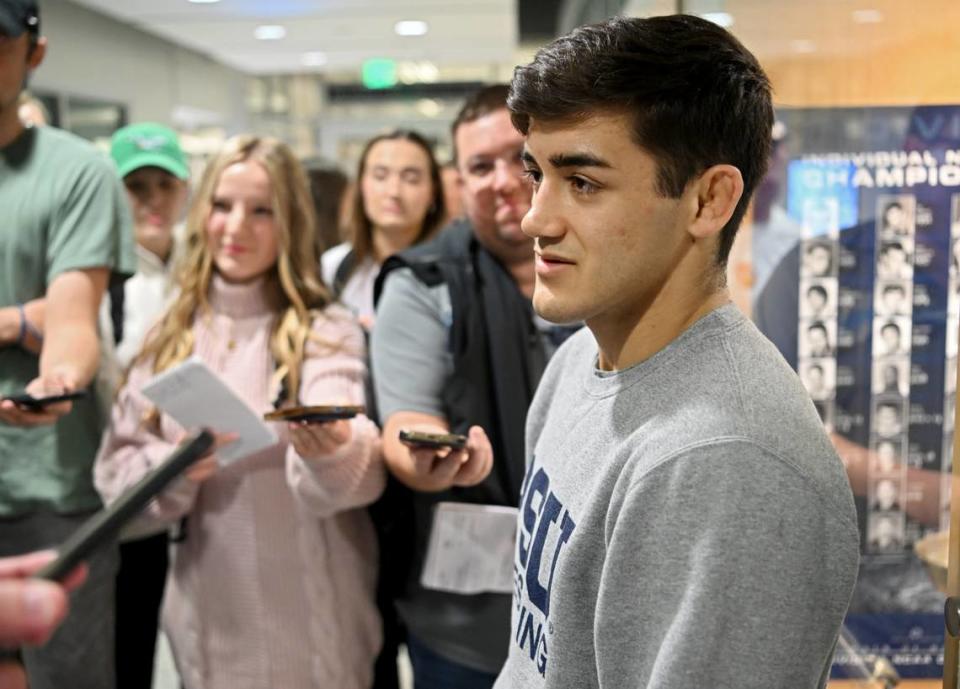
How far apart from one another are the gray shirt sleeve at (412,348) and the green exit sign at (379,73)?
8917mm

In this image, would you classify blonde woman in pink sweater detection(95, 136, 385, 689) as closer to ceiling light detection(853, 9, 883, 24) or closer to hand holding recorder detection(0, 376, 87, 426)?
hand holding recorder detection(0, 376, 87, 426)

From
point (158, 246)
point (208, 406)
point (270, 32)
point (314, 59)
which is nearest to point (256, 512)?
point (208, 406)

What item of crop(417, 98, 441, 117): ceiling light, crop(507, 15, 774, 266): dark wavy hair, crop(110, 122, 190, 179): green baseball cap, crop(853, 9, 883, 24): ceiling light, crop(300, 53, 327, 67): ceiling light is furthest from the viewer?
crop(417, 98, 441, 117): ceiling light

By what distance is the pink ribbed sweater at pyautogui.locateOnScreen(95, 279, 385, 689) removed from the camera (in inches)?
73.9

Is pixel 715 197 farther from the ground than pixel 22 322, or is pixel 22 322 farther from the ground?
pixel 715 197

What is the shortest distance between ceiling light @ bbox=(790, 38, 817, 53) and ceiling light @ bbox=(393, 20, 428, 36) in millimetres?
6612

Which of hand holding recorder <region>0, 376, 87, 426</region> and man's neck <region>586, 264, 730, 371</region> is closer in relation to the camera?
man's neck <region>586, 264, 730, 371</region>

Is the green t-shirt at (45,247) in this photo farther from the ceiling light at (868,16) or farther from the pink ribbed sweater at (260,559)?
the ceiling light at (868,16)

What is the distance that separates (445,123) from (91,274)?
8317 millimetres

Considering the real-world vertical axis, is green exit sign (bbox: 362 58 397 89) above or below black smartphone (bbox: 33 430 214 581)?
above

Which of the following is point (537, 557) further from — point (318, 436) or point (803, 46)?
point (803, 46)

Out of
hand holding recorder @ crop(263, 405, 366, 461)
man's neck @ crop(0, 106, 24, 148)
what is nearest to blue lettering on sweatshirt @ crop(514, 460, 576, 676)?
hand holding recorder @ crop(263, 405, 366, 461)

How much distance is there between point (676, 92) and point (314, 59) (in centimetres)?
956

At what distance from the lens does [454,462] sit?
5.07 feet
